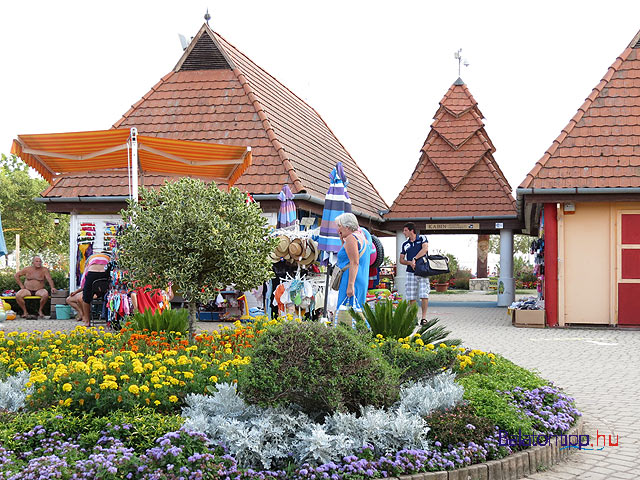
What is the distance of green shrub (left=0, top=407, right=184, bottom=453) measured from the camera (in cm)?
432

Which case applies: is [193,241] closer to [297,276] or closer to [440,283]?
[297,276]

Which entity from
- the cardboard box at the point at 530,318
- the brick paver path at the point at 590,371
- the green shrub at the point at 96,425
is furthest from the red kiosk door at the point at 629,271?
the green shrub at the point at 96,425

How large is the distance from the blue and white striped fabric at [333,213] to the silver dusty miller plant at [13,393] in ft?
19.7

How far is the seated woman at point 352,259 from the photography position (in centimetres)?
851

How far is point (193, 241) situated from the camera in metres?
7.43

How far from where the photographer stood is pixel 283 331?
4.72m

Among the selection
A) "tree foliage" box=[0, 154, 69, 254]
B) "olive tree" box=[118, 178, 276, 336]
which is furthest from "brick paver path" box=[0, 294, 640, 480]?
"tree foliage" box=[0, 154, 69, 254]

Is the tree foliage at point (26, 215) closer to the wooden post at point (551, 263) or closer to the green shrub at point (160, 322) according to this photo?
the wooden post at point (551, 263)

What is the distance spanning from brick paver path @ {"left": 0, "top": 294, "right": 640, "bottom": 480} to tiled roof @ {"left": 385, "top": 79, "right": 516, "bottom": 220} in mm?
5173

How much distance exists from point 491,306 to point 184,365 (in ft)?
62.1

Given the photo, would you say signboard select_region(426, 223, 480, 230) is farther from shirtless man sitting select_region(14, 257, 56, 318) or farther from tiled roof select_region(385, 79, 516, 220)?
shirtless man sitting select_region(14, 257, 56, 318)

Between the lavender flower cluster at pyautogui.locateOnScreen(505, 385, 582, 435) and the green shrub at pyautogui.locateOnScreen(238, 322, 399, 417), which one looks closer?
the green shrub at pyautogui.locateOnScreen(238, 322, 399, 417)

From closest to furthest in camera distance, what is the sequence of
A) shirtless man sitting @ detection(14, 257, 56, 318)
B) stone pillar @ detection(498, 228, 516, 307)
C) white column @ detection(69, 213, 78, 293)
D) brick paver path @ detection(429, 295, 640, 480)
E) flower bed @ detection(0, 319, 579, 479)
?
flower bed @ detection(0, 319, 579, 479)
brick paver path @ detection(429, 295, 640, 480)
white column @ detection(69, 213, 78, 293)
shirtless man sitting @ detection(14, 257, 56, 318)
stone pillar @ detection(498, 228, 516, 307)

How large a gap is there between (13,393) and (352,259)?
4.25 metres
